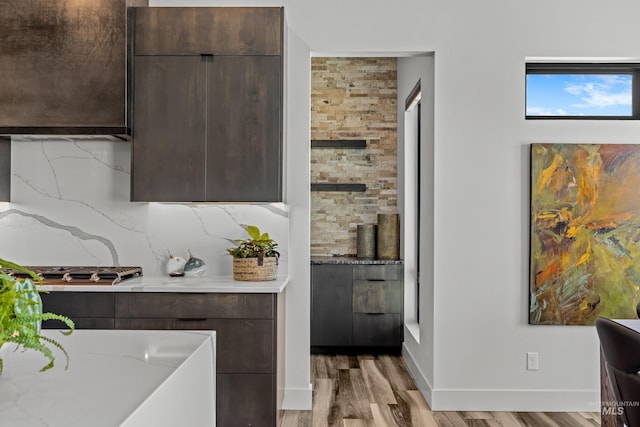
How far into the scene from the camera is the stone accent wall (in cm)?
561

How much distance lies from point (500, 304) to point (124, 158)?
259cm

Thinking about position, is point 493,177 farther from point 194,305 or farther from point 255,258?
point 194,305

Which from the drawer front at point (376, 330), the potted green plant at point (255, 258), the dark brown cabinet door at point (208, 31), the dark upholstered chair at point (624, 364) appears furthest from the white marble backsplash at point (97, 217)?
the dark upholstered chair at point (624, 364)

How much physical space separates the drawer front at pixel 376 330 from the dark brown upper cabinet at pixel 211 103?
7.04ft

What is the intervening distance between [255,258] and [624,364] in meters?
2.21

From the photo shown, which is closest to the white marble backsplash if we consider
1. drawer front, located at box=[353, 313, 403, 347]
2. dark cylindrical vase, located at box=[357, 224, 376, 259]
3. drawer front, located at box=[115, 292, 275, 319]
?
drawer front, located at box=[115, 292, 275, 319]

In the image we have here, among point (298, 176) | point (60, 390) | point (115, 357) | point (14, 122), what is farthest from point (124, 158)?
point (60, 390)

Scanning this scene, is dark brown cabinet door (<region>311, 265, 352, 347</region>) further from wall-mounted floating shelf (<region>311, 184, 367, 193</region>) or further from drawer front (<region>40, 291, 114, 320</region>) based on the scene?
drawer front (<region>40, 291, 114, 320</region>)

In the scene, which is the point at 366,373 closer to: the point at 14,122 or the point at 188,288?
the point at 188,288

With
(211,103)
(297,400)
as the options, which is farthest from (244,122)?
(297,400)

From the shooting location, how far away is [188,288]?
3072mm

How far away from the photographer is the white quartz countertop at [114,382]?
1024 mm

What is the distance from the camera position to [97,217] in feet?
12.0

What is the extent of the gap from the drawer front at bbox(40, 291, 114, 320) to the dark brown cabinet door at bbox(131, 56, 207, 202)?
63 cm
